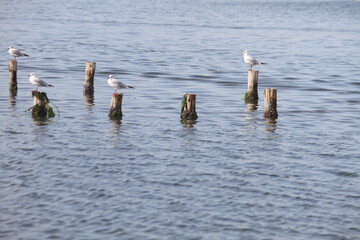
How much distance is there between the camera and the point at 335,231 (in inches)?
684

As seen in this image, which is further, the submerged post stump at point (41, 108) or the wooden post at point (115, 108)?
the wooden post at point (115, 108)

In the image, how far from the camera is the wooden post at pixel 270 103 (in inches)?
1147

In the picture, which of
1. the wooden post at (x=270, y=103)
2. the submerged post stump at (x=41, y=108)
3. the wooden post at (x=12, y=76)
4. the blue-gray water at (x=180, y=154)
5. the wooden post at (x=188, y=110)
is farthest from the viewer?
the wooden post at (x=12, y=76)

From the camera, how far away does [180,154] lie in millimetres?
24531

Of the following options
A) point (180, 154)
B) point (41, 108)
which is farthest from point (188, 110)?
point (41, 108)

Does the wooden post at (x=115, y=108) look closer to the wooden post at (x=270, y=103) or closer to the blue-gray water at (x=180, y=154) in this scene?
the blue-gray water at (x=180, y=154)

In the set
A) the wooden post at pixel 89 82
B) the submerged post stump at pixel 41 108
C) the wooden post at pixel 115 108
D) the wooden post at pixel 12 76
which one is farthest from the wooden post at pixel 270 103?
the wooden post at pixel 12 76

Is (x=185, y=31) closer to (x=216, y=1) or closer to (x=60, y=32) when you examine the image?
(x=60, y=32)

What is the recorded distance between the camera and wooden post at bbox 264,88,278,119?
2914 cm

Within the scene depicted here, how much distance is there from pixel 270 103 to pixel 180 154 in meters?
6.81

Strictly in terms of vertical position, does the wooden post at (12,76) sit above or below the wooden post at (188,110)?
above

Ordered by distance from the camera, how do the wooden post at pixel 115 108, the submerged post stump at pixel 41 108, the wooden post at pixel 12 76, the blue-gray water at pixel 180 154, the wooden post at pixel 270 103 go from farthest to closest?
1. the wooden post at pixel 12 76
2. the wooden post at pixel 270 103
3. the wooden post at pixel 115 108
4. the submerged post stump at pixel 41 108
5. the blue-gray water at pixel 180 154

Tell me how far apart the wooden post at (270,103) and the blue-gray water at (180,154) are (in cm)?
48

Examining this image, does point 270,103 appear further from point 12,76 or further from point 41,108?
point 12,76
